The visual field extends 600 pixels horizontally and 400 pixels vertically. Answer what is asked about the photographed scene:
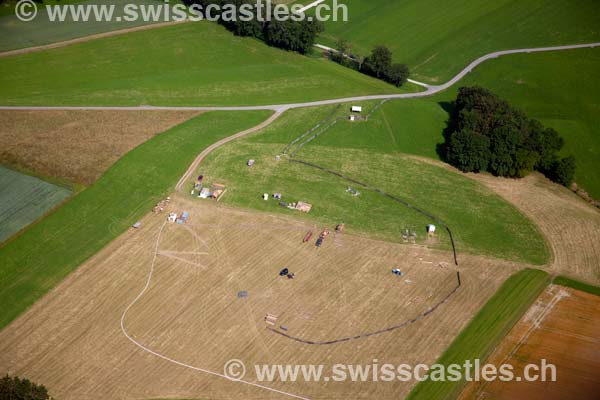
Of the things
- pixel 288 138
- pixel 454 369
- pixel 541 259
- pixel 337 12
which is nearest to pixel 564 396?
pixel 454 369

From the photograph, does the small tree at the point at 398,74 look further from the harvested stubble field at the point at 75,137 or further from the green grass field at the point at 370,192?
the harvested stubble field at the point at 75,137

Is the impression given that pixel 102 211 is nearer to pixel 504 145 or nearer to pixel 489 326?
pixel 489 326

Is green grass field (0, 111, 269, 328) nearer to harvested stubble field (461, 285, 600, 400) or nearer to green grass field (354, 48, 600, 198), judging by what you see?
green grass field (354, 48, 600, 198)

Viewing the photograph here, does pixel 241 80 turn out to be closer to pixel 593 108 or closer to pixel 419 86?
pixel 419 86

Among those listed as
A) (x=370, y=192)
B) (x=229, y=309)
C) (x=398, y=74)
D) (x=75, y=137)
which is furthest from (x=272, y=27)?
(x=229, y=309)

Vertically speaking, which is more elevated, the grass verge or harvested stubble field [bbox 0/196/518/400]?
the grass verge

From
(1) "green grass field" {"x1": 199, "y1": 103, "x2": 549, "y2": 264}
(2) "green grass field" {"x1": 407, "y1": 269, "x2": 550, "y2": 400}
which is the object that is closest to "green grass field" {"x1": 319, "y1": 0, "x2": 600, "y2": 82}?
(1) "green grass field" {"x1": 199, "y1": 103, "x2": 549, "y2": 264}
